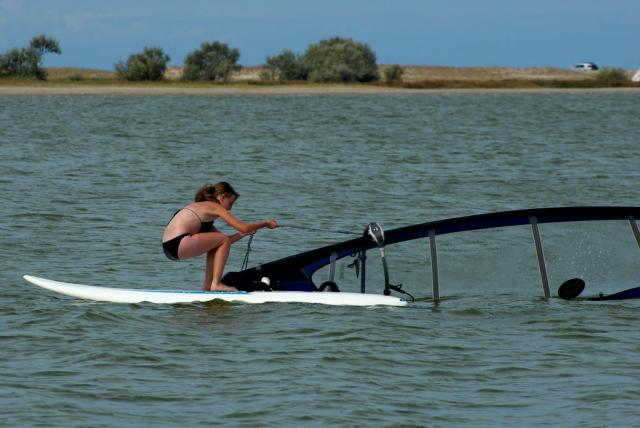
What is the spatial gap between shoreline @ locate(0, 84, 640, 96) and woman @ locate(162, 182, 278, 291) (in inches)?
2839

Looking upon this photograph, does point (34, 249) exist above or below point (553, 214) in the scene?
below

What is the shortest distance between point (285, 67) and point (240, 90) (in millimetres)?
16426

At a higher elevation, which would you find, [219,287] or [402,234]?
[402,234]

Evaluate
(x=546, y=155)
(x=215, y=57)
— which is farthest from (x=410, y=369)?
(x=215, y=57)

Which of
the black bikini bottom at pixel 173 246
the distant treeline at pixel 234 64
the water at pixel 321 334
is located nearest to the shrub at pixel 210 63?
the distant treeline at pixel 234 64

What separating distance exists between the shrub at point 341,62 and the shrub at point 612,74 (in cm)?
2442

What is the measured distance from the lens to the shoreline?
83.4 m

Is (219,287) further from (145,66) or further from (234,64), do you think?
(234,64)

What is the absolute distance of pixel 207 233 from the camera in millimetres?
11477

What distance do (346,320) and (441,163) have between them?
2132cm

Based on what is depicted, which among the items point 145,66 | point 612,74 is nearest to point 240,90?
point 145,66

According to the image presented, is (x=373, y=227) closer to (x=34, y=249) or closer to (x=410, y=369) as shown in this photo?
(x=410, y=369)

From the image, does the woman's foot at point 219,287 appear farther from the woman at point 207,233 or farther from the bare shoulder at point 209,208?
the bare shoulder at point 209,208

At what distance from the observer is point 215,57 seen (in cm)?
10569
